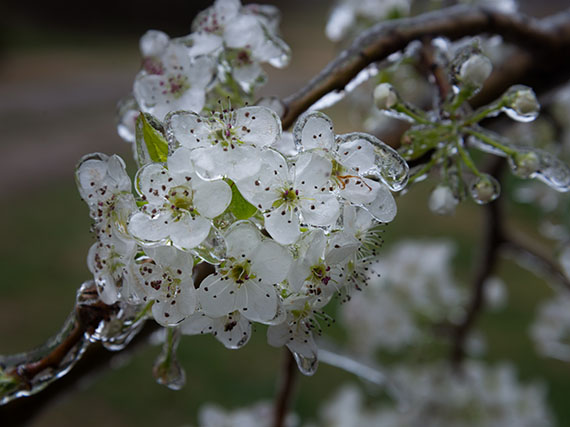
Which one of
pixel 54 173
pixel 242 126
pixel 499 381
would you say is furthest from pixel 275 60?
pixel 54 173

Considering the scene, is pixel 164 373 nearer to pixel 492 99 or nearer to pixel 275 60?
pixel 275 60

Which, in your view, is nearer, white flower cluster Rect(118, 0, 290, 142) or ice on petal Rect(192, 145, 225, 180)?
ice on petal Rect(192, 145, 225, 180)

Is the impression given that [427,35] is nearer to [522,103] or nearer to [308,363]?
[522,103]

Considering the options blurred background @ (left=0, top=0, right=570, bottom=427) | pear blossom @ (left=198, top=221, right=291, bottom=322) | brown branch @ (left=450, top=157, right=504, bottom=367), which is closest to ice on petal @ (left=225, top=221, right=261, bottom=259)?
pear blossom @ (left=198, top=221, right=291, bottom=322)

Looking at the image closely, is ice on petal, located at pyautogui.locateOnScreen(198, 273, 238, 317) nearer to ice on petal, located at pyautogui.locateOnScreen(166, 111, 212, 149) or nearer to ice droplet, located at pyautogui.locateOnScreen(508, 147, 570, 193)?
ice on petal, located at pyautogui.locateOnScreen(166, 111, 212, 149)

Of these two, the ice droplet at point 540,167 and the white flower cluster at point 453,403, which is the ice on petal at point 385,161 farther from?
the white flower cluster at point 453,403

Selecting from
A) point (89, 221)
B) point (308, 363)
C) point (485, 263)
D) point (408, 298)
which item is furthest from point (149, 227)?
point (89, 221)
